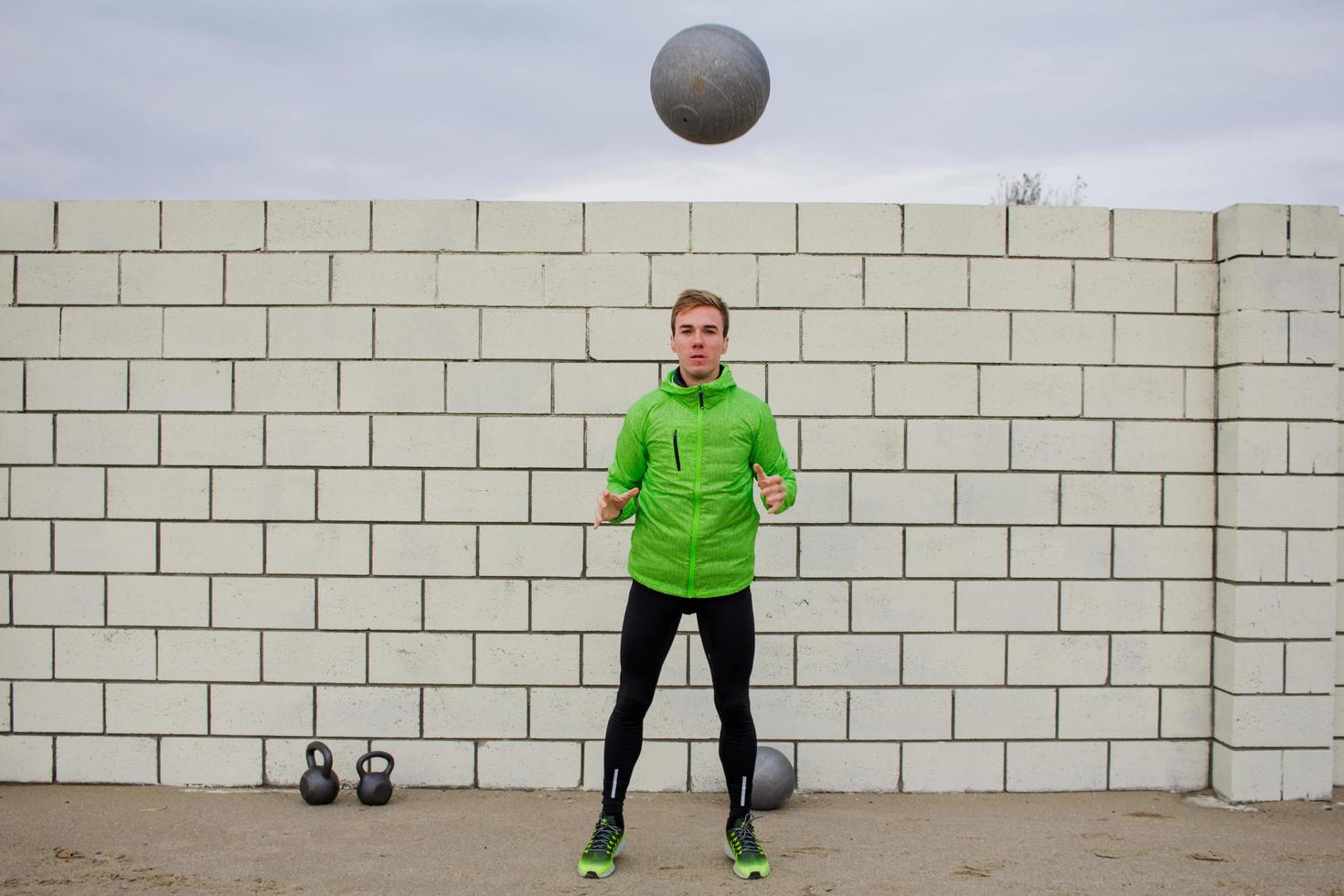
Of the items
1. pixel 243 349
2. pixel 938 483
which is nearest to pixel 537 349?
pixel 243 349

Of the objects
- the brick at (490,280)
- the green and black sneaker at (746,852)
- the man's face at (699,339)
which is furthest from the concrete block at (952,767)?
the brick at (490,280)

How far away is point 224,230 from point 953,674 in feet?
10.1

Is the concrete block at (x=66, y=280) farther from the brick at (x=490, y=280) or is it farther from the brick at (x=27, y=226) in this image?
the brick at (x=490, y=280)

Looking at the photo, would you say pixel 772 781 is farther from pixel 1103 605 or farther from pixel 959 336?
pixel 959 336

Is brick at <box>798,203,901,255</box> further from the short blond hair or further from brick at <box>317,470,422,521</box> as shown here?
brick at <box>317,470,422,521</box>

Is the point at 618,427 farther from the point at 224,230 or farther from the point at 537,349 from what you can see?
the point at 224,230

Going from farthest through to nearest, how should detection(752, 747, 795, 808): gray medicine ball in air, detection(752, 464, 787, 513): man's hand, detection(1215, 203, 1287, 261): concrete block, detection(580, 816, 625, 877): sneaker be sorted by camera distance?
detection(1215, 203, 1287, 261): concrete block → detection(752, 747, 795, 808): gray medicine ball in air → detection(580, 816, 625, 877): sneaker → detection(752, 464, 787, 513): man's hand

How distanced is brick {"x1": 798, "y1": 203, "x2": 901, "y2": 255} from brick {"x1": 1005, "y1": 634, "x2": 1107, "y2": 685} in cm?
149

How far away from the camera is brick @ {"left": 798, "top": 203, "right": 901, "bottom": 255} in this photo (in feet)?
13.4

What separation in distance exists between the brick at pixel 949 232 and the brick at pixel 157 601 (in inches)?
112

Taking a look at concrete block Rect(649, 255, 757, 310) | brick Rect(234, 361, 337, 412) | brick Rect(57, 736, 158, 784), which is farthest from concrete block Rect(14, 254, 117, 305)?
concrete block Rect(649, 255, 757, 310)

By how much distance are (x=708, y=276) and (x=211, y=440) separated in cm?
188

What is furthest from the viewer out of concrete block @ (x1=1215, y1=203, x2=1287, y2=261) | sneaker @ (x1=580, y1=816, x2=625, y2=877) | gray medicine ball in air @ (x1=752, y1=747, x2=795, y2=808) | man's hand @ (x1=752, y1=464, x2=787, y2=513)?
concrete block @ (x1=1215, y1=203, x2=1287, y2=261)

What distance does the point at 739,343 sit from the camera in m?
4.04
